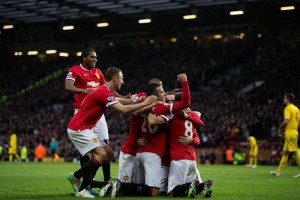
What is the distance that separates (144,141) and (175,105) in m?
0.93

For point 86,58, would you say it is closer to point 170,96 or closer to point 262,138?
point 170,96

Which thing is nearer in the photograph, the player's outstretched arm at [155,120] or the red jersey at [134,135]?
the player's outstretched arm at [155,120]

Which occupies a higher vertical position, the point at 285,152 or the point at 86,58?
the point at 86,58

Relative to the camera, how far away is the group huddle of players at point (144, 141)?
31.9ft

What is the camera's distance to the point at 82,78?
11273mm

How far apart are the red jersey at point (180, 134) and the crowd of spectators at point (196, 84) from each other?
23.3 m

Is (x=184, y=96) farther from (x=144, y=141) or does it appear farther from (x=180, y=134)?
(x=144, y=141)

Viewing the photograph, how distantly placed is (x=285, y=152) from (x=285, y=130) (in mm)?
648

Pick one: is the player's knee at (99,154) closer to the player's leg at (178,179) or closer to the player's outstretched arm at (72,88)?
the player's leg at (178,179)

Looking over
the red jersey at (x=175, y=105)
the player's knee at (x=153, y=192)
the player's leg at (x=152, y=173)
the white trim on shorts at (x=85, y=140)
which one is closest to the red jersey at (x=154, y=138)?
the player's leg at (x=152, y=173)

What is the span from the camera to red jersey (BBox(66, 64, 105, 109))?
11148 mm

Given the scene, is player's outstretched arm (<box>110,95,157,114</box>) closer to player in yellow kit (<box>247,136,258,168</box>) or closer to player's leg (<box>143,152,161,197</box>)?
player's leg (<box>143,152,161,197</box>)

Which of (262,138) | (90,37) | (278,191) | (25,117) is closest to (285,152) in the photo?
(278,191)

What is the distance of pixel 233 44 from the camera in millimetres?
47562
